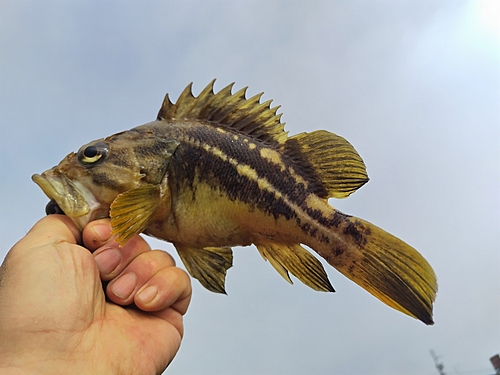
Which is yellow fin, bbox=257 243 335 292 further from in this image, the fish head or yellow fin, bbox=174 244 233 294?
the fish head

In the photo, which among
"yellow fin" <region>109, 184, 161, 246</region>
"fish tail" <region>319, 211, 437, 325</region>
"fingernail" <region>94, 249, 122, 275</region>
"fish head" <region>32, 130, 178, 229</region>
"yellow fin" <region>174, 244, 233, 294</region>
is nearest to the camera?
"fish tail" <region>319, 211, 437, 325</region>

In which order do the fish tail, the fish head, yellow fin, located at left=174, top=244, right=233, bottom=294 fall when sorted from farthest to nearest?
yellow fin, located at left=174, top=244, right=233, bottom=294 → the fish head → the fish tail

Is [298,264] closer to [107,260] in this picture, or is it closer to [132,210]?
[132,210]

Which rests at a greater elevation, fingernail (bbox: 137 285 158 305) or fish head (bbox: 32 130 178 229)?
fish head (bbox: 32 130 178 229)

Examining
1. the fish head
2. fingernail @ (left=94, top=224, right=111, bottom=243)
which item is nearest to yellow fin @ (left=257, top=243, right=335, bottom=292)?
the fish head

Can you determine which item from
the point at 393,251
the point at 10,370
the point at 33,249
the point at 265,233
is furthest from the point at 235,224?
the point at 10,370

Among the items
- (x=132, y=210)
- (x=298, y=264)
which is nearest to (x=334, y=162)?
(x=298, y=264)
